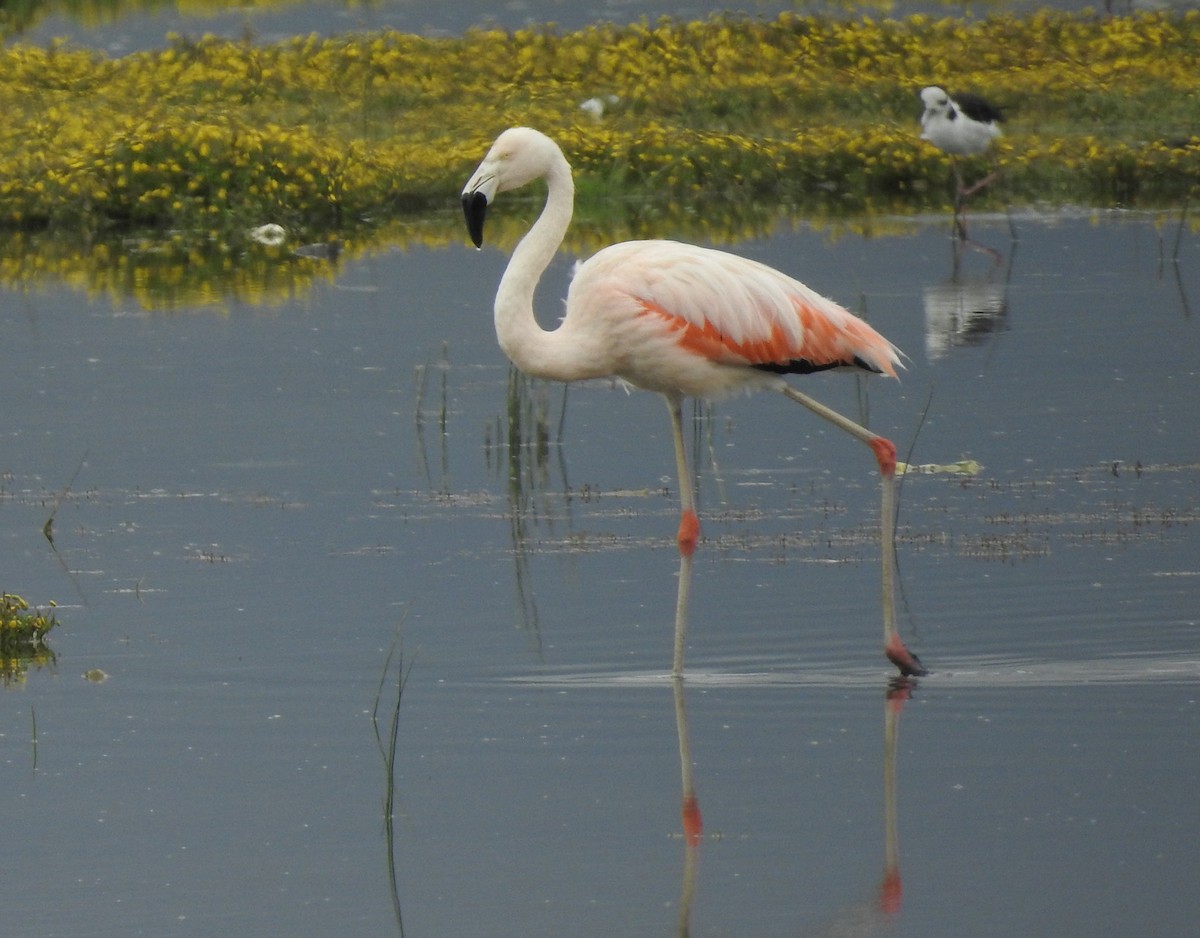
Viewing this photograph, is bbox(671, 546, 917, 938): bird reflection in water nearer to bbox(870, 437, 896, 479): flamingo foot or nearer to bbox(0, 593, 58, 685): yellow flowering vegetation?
bbox(870, 437, 896, 479): flamingo foot

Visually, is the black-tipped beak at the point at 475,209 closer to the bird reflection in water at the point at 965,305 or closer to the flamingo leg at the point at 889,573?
the flamingo leg at the point at 889,573

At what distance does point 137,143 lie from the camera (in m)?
21.9

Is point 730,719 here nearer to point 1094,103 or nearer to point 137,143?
point 137,143

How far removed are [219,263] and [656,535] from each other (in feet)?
36.1

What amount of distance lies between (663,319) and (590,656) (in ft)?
3.57

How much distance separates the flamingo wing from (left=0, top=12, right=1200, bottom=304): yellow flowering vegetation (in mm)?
10831

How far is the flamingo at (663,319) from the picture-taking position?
26.0ft

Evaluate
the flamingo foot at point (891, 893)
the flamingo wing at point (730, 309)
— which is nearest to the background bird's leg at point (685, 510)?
the flamingo wing at point (730, 309)

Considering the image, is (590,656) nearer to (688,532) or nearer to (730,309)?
(688,532)

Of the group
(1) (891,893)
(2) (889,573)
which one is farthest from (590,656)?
(1) (891,893)

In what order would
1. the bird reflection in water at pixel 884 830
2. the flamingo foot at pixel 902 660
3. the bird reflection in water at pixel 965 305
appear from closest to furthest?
1. the bird reflection in water at pixel 884 830
2. the flamingo foot at pixel 902 660
3. the bird reflection in water at pixel 965 305

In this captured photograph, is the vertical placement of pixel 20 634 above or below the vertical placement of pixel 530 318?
below

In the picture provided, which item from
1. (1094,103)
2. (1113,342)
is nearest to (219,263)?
(1113,342)

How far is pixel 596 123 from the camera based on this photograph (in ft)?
89.6
